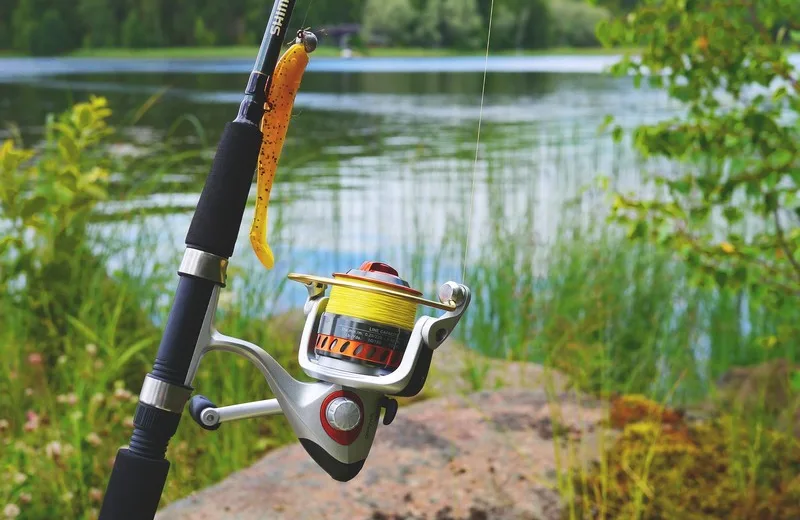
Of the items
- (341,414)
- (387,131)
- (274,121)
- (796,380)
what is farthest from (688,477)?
(387,131)

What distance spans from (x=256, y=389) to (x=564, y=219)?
2.35 m

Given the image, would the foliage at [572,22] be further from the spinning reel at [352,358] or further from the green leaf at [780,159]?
the spinning reel at [352,358]

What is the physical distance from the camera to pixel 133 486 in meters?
0.80

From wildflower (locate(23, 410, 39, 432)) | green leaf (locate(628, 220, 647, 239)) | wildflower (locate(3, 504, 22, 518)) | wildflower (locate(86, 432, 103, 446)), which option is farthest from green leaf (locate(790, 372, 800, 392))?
wildflower (locate(23, 410, 39, 432))

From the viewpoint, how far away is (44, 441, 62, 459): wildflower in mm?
3412

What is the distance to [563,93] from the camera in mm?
26938

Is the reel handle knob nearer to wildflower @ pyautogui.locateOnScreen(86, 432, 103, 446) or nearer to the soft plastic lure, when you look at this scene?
A: the soft plastic lure

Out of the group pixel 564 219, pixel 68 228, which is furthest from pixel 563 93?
pixel 68 228

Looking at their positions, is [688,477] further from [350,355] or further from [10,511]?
[350,355]

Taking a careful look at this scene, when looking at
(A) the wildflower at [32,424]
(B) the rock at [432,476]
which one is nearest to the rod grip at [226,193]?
(B) the rock at [432,476]

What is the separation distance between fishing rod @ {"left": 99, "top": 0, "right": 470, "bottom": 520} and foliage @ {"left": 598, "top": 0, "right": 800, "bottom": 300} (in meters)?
2.50

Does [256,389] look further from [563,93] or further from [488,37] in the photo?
[563,93]

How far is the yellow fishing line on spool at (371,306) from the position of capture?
30.5 inches

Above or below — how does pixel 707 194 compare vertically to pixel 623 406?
above
